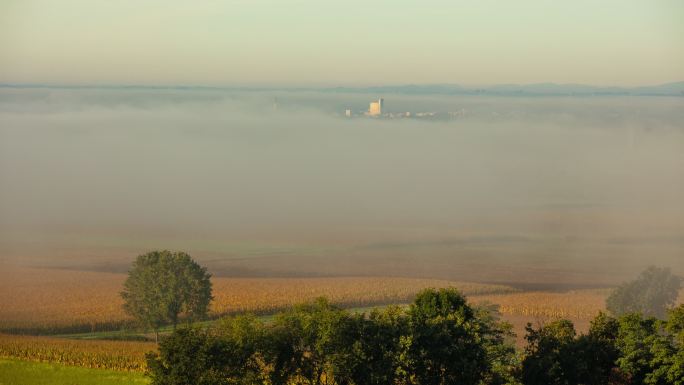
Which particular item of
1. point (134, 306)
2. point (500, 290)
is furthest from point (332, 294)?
point (134, 306)

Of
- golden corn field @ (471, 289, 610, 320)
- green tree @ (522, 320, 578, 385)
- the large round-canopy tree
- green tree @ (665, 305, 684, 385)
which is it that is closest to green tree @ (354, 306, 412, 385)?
green tree @ (522, 320, 578, 385)

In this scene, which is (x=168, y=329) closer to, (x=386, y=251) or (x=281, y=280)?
(x=281, y=280)

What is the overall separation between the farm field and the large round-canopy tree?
3745mm

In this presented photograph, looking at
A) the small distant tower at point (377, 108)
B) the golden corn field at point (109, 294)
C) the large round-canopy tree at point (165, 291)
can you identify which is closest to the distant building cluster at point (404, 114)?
the small distant tower at point (377, 108)

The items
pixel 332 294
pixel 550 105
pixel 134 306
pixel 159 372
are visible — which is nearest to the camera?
pixel 159 372

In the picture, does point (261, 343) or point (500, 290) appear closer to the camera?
point (261, 343)

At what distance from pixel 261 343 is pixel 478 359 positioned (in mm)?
4292

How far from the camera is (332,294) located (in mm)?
32062

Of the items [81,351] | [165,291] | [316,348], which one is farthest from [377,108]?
[316,348]

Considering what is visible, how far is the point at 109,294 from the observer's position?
103 feet

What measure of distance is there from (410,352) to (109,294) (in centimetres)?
1801

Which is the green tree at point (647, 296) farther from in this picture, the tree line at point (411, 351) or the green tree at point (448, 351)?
the green tree at point (448, 351)

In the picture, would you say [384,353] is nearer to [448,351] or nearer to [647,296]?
[448,351]

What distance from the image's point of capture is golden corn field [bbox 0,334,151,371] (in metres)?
21.3
